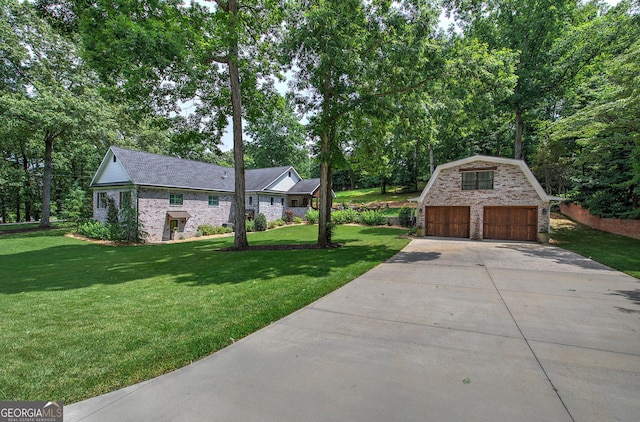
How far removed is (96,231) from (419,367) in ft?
68.7

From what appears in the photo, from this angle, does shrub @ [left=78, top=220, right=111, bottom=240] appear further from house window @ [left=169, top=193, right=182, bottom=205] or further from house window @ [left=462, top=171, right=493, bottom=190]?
house window @ [left=462, top=171, right=493, bottom=190]

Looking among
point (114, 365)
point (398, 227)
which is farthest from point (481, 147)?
point (114, 365)

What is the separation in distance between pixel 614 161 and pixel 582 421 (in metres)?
22.3

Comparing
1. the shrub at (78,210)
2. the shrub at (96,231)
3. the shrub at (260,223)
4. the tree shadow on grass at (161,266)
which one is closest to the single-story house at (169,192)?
the shrub at (78,210)

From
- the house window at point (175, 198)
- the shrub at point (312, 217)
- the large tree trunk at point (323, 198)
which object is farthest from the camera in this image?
the shrub at point (312, 217)

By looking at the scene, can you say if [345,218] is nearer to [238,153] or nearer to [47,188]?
[238,153]

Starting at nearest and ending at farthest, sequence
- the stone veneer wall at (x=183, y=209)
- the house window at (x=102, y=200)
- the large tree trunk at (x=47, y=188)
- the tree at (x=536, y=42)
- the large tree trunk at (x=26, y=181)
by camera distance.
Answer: the stone veneer wall at (x=183, y=209) < the house window at (x=102, y=200) < the tree at (x=536, y=42) < the large tree trunk at (x=47, y=188) < the large tree trunk at (x=26, y=181)

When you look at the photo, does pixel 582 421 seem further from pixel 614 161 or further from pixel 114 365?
pixel 614 161

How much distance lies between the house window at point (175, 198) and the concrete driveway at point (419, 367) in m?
17.3

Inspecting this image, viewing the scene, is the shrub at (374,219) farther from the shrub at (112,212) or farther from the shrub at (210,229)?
the shrub at (112,212)

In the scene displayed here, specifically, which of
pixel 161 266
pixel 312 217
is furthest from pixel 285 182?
pixel 161 266

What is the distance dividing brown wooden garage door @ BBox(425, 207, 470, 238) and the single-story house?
1457 centimetres

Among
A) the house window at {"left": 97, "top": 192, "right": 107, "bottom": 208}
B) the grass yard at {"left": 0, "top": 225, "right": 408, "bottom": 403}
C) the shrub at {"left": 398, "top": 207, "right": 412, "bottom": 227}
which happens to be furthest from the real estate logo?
the shrub at {"left": 398, "top": 207, "right": 412, "bottom": 227}

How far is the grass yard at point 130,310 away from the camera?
2982 mm
